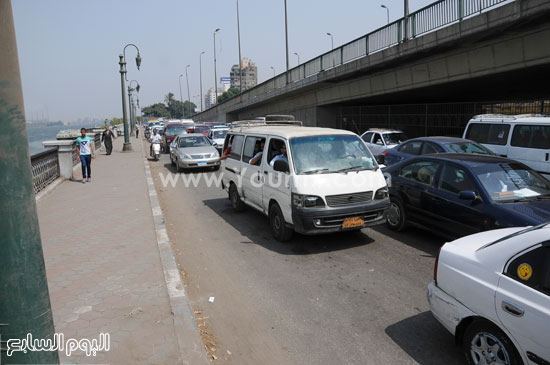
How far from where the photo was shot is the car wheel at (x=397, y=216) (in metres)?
7.90

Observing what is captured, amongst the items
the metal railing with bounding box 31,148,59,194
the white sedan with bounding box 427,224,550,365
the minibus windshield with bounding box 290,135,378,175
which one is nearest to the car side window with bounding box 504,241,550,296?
the white sedan with bounding box 427,224,550,365

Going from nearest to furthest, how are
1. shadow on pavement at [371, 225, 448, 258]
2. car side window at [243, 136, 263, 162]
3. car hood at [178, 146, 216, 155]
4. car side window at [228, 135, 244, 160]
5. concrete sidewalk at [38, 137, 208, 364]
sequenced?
concrete sidewalk at [38, 137, 208, 364] → shadow on pavement at [371, 225, 448, 258] → car side window at [243, 136, 263, 162] → car side window at [228, 135, 244, 160] → car hood at [178, 146, 216, 155]

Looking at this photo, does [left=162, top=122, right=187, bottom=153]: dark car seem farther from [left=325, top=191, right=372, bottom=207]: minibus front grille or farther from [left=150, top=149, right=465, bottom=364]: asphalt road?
[left=325, top=191, right=372, bottom=207]: minibus front grille

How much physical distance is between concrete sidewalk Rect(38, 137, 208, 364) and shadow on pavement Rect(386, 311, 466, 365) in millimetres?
1977

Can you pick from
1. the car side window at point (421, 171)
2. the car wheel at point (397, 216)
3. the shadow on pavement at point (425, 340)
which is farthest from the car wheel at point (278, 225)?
the shadow on pavement at point (425, 340)

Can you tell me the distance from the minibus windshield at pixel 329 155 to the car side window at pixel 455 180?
3.88ft

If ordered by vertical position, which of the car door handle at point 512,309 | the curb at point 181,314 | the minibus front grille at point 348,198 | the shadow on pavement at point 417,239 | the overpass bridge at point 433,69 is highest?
the overpass bridge at point 433,69

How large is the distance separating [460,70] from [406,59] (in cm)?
306

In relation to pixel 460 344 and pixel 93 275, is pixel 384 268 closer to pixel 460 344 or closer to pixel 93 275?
pixel 460 344

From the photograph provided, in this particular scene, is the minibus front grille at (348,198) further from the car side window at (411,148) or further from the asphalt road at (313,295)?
the car side window at (411,148)

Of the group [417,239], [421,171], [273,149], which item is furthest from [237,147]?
[417,239]

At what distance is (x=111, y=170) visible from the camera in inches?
723

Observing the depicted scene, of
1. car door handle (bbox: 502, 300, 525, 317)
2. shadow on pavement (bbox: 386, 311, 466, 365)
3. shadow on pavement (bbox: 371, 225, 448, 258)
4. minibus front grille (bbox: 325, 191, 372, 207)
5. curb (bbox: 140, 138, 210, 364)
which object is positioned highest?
minibus front grille (bbox: 325, 191, 372, 207)

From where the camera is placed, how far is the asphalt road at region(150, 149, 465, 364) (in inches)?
166
